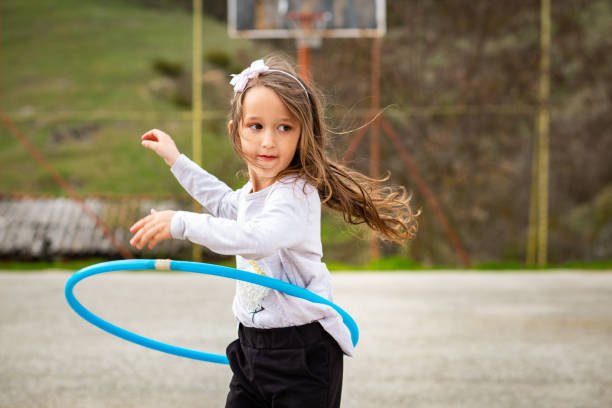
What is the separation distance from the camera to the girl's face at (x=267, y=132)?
7.67 feet

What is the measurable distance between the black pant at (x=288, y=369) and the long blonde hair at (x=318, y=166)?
0.46 meters

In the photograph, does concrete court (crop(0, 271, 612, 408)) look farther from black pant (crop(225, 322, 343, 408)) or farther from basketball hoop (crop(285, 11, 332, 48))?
basketball hoop (crop(285, 11, 332, 48))

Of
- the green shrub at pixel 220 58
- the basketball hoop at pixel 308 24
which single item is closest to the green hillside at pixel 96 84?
the green shrub at pixel 220 58

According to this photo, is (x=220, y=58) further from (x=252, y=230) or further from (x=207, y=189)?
(x=252, y=230)

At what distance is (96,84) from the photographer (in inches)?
672

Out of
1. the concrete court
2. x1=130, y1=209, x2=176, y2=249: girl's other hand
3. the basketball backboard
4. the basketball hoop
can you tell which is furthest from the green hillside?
x1=130, y1=209, x2=176, y2=249: girl's other hand

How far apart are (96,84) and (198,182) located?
1518 centimetres

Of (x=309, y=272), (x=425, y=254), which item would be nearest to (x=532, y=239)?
(x=425, y=254)

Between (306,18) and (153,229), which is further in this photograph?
(306,18)

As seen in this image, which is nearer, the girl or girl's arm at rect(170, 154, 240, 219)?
the girl

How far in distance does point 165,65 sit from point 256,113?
1355 centimetres

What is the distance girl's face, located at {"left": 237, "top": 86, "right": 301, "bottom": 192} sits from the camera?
92.0 inches

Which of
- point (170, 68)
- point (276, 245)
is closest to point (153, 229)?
point (276, 245)

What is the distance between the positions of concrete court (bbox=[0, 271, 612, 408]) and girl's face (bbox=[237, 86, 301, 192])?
1.88 metres
